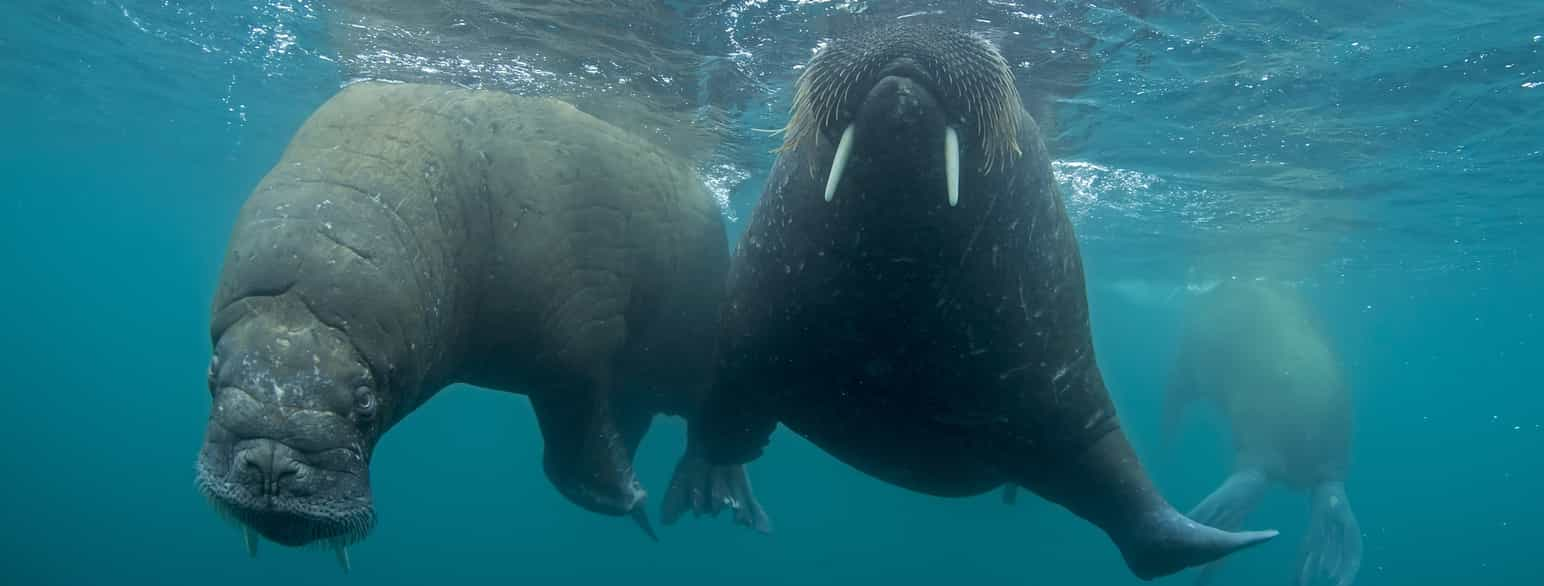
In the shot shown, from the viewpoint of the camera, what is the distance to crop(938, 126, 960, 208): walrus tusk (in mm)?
3072

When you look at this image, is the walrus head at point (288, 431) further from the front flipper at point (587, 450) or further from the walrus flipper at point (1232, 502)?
the walrus flipper at point (1232, 502)

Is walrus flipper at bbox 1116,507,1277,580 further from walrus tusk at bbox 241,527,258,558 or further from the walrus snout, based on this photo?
walrus tusk at bbox 241,527,258,558

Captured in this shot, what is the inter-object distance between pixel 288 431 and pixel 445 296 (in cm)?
109

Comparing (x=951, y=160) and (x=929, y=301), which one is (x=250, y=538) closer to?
(x=929, y=301)

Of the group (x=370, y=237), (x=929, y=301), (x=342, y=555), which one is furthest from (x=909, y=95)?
(x=342, y=555)

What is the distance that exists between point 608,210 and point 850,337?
70.4 inches

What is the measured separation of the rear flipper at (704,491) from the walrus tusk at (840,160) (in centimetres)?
380

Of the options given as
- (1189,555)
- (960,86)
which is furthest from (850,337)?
(1189,555)

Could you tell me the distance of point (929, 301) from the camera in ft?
12.3

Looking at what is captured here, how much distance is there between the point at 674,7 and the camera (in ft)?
29.7

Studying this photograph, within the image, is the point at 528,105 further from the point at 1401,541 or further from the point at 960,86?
the point at 1401,541

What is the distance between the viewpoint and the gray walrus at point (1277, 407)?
1191 centimetres

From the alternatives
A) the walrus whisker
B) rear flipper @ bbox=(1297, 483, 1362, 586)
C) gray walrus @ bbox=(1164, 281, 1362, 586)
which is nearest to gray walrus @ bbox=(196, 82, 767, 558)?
the walrus whisker

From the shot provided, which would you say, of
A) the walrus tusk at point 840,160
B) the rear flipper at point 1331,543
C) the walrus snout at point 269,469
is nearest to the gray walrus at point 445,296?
the walrus snout at point 269,469
